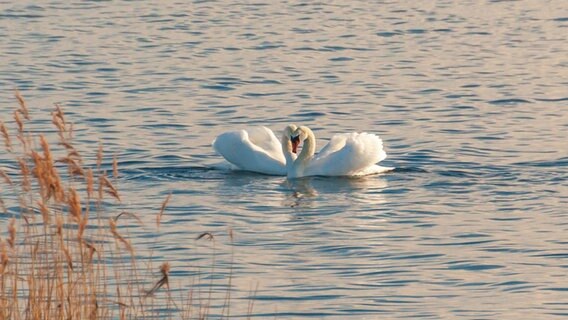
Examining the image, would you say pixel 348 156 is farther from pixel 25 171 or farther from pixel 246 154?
pixel 25 171

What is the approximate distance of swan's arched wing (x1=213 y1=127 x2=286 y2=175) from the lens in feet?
45.2

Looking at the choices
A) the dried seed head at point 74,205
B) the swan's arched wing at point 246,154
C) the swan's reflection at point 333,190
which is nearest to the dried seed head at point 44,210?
the dried seed head at point 74,205

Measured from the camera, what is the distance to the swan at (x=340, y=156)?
13430 millimetres

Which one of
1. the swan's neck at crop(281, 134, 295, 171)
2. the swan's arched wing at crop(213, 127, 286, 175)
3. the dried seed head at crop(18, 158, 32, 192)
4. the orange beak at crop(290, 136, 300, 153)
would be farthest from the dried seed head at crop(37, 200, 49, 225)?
the orange beak at crop(290, 136, 300, 153)

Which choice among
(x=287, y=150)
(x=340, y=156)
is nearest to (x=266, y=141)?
(x=287, y=150)

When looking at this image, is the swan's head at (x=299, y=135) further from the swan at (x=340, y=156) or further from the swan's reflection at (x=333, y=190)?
the swan's reflection at (x=333, y=190)

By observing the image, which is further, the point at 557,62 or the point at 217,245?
the point at 557,62

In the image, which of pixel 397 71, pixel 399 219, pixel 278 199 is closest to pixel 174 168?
pixel 278 199

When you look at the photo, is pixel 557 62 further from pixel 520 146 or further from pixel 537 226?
pixel 537 226

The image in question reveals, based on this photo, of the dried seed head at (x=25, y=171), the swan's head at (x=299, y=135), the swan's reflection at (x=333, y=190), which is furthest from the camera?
the swan's head at (x=299, y=135)

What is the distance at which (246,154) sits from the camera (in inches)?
543

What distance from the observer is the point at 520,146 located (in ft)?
47.8

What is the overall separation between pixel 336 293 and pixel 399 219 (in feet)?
8.38

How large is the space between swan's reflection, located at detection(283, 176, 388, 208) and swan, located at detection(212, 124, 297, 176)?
353 millimetres
